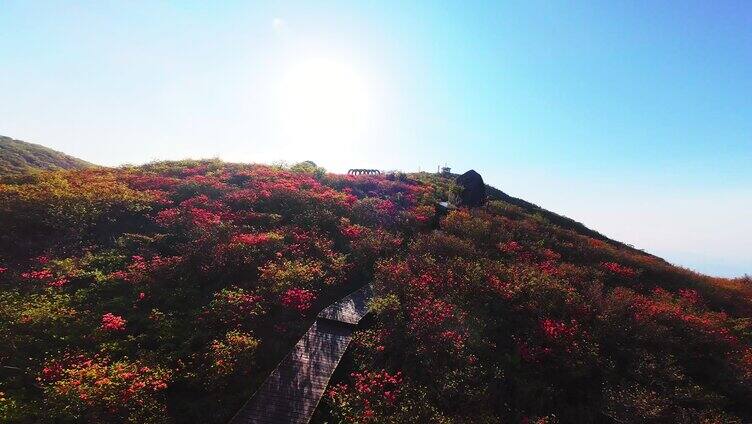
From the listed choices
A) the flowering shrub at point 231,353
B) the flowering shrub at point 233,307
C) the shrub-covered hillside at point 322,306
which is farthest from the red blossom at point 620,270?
the flowering shrub at point 231,353

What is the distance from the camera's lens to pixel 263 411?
12078 millimetres

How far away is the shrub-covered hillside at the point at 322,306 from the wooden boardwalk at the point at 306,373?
628mm

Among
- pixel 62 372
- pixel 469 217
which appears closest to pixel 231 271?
pixel 62 372

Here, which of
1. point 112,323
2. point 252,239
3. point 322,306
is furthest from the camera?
point 252,239

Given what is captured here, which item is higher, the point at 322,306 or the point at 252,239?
the point at 252,239

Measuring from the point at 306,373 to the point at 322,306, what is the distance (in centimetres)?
481

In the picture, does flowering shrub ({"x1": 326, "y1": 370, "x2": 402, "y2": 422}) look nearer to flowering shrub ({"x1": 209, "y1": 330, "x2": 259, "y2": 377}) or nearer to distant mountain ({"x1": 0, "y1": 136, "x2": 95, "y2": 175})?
flowering shrub ({"x1": 209, "y1": 330, "x2": 259, "y2": 377})

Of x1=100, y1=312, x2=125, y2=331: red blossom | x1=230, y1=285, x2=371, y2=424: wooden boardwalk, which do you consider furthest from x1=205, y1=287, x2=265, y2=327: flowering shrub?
x1=100, y1=312, x2=125, y2=331: red blossom

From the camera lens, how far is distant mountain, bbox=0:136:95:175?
5878 centimetres

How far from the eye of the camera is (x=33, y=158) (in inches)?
2645

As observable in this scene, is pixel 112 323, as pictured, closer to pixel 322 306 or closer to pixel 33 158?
pixel 322 306

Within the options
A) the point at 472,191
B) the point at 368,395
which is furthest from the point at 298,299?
the point at 472,191

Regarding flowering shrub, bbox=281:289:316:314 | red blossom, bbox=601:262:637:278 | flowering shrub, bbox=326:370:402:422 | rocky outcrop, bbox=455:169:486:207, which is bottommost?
flowering shrub, bbox=326:370:402:422

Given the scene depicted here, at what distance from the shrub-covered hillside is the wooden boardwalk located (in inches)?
24.7
